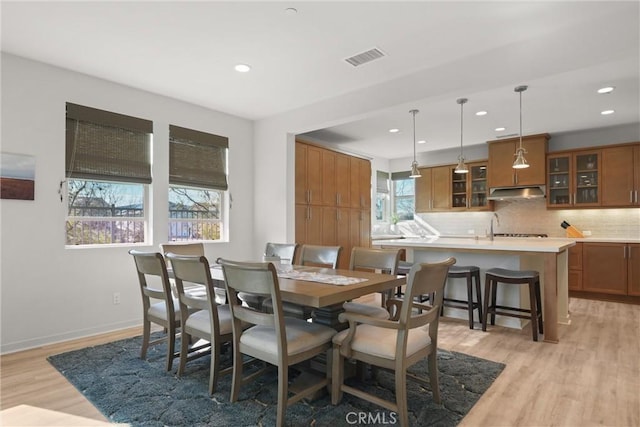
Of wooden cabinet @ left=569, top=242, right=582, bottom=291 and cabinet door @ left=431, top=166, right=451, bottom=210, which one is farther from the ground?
cabinet door @ left=431, top=166, right=451, bottom=210

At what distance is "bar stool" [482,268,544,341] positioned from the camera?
11.5 feet

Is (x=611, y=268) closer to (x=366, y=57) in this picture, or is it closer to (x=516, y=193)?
(x=516, y=193)

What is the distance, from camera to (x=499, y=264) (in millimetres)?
4090

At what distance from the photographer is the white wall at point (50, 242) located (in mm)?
3244

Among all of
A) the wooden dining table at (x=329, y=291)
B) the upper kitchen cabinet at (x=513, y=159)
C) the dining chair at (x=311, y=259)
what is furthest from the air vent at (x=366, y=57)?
the upper kitchen cabinet at (x=513, y=159)

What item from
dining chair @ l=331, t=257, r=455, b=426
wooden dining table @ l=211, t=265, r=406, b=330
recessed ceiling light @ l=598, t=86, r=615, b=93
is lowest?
dining chair @ l=331, t=257, r=455, b=426

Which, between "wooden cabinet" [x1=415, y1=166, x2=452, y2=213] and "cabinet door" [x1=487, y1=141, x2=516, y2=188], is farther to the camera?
"wooden cabinet" [x1=415, y1=166, x2=452, y2=213]

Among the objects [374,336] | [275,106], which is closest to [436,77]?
[275,106]

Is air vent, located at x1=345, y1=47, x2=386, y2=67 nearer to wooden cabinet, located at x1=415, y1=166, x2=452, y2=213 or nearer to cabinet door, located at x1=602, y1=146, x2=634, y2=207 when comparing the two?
wooden cabinet, located at x1=415, y1=166, x2=452, y2=213

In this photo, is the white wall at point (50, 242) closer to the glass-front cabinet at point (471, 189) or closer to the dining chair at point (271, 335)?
the dining chair at point (271, 335)

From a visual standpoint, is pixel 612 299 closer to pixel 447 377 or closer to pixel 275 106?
pixel 447 377

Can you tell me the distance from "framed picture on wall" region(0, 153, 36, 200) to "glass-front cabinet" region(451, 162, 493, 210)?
6598mm

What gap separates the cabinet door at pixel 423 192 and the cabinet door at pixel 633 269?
3.26 meters

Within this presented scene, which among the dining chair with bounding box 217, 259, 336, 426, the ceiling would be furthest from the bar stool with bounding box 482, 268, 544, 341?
the dining chair with bounding box 217, 259, 336, 426
